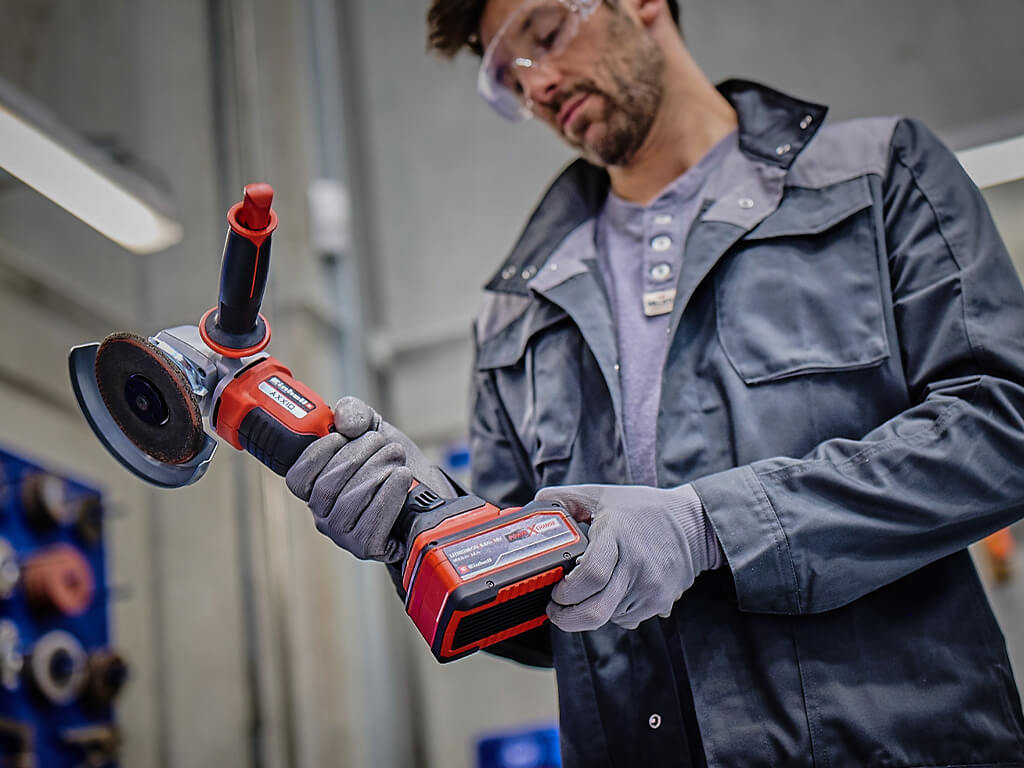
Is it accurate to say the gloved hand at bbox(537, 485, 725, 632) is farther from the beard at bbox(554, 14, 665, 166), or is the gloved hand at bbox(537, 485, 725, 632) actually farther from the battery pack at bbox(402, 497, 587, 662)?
the beard at bbox(554, 14, 665, 166)

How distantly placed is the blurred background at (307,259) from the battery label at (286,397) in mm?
1198

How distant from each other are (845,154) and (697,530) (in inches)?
24.5

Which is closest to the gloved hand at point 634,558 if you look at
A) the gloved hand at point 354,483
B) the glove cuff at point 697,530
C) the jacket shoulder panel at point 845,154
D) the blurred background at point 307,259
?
the glove cuff at point 697,530

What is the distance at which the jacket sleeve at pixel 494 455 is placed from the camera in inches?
64.1

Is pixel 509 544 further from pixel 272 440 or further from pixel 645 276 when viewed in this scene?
pixel 645 276

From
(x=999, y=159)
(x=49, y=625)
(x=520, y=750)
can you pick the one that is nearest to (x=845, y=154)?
(x=999, y=159)

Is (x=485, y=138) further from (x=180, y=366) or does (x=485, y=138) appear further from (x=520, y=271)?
(x=180, y=366)

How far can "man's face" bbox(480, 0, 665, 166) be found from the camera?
5.67 ft

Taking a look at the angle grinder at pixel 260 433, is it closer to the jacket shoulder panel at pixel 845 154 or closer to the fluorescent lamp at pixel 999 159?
the jacket shoulder panel at pixel 845 154

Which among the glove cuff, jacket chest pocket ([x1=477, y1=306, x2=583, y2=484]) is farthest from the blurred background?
the glove cuff

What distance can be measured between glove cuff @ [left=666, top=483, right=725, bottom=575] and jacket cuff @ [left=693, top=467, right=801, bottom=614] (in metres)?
0.02

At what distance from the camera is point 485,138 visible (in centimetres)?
442

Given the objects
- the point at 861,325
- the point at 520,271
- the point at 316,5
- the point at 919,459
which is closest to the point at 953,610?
the point at 919,459

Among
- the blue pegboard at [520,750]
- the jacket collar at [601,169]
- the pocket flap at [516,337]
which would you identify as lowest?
the blue pegboard at [520,750]
